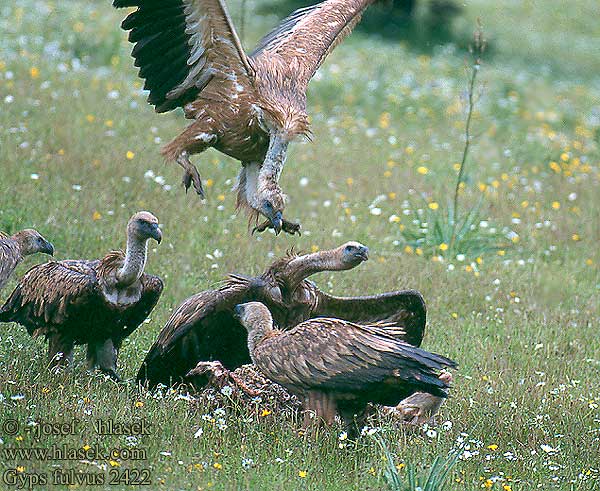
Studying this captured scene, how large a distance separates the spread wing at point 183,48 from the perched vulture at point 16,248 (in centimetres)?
121

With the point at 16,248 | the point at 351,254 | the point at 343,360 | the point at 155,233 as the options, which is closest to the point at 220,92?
the point at 155,233

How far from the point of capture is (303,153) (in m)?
13.0

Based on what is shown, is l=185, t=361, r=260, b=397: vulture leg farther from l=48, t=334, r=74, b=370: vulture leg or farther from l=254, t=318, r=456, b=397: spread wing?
l=48, t=334, r=74, b=370: vulture leg

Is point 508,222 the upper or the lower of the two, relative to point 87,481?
lower

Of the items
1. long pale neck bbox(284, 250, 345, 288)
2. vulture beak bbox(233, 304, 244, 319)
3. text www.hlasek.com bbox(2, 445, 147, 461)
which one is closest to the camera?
text www.hlasek.com bbox(2, 445, 147, 461)

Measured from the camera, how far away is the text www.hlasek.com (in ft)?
17.0

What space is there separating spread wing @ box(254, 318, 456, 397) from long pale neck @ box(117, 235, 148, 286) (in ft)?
3.49

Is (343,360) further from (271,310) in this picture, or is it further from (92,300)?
(92,300)

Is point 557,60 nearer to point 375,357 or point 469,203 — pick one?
point 469,203

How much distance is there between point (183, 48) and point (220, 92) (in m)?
0.38

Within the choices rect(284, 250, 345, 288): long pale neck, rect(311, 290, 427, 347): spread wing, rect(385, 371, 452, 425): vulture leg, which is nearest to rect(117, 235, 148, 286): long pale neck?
rect(284, 250, 345, 288): long pale neck

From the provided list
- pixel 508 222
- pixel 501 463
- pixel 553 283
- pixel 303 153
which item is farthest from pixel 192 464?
pixel 303 153

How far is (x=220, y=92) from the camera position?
7230mm

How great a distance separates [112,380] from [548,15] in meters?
24.4
